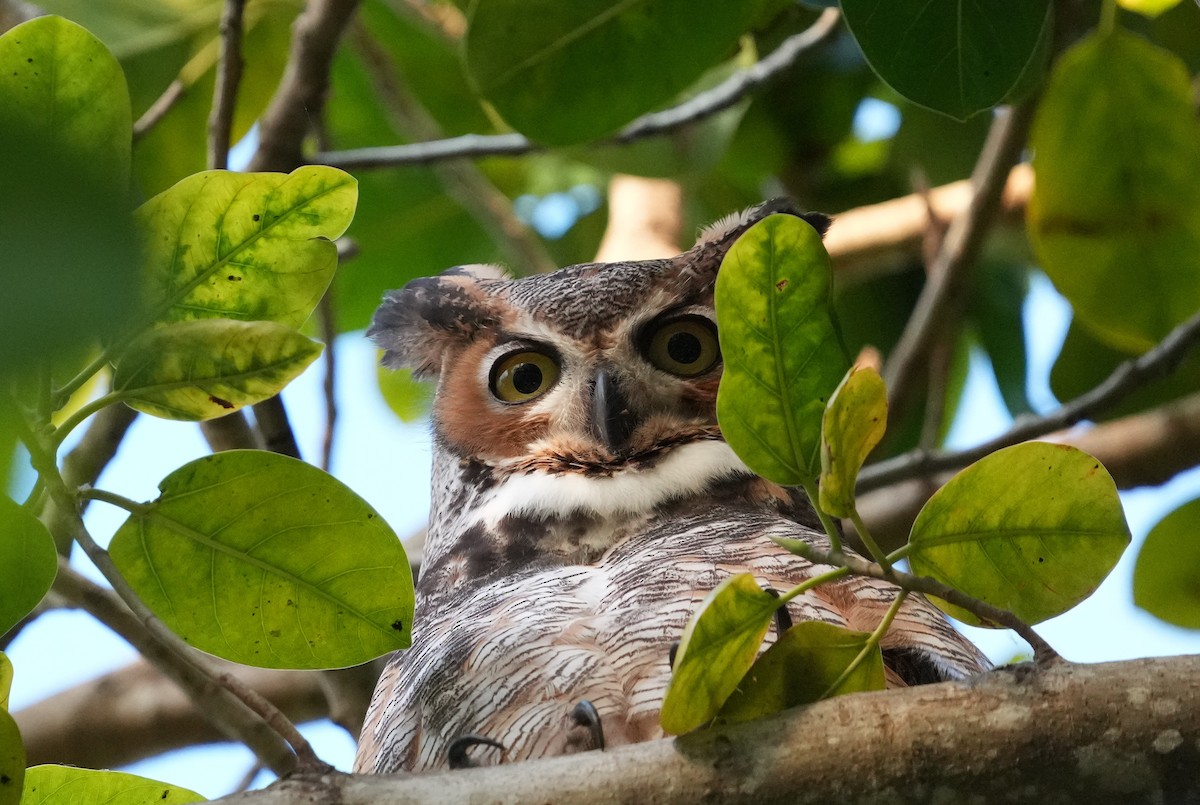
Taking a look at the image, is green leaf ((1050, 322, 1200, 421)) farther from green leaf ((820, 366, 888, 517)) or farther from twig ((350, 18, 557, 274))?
green leaf ((820, 366, 888, 517))

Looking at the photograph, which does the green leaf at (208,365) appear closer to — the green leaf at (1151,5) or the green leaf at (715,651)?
the green leaf at (715,651)

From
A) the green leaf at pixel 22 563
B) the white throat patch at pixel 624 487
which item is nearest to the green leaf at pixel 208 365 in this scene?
the green leaf at pixel 22 563

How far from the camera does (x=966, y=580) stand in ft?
3.59

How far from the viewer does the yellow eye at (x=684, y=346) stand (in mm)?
2084

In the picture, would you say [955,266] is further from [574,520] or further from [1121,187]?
[574,520]

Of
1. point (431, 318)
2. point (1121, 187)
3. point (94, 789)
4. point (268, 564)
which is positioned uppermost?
point (431, 318)

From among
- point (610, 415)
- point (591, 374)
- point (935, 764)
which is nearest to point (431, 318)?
point (591, 374)

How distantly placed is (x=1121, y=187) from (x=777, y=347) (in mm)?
1415

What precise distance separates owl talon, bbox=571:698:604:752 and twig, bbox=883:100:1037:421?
166 centimetres

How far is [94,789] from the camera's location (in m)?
1.29

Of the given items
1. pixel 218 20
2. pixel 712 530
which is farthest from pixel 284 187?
pixel 218 20

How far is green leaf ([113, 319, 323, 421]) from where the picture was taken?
1.01 meters

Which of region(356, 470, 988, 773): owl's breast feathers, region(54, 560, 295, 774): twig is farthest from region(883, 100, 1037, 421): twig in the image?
region(54, 560, 295, 774): twig

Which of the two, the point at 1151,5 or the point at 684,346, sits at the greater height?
the point at 1151,5
